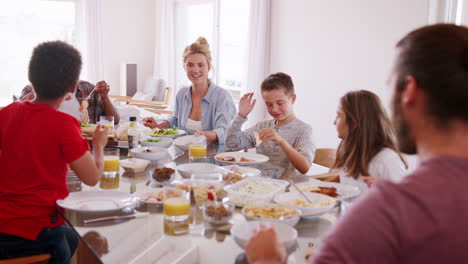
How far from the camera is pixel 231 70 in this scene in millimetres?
7188

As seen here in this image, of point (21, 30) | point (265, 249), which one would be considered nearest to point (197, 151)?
point (265, 249)

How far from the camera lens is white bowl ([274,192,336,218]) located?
58.4 inches

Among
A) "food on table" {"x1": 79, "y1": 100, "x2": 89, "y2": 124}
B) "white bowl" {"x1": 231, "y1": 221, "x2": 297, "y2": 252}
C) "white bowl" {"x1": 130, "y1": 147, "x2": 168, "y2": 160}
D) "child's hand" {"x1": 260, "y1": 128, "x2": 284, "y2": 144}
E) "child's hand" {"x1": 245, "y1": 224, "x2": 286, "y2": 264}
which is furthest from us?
"food on table" {"x1": 79, "y1": 100, "x2": 89, "y2": 124}

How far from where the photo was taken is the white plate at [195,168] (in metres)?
2.04

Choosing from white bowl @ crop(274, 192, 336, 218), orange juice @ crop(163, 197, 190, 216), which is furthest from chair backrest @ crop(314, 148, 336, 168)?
orange juice @ crop(163, 197, 190, 216)

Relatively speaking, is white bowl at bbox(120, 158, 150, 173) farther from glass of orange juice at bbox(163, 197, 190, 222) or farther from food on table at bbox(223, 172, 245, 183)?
glass of orange juice at bbox(163, 197, 190, 222)

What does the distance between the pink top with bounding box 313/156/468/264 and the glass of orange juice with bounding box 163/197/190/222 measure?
763 millimetres

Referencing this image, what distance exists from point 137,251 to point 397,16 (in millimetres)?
3495

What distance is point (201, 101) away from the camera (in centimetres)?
331

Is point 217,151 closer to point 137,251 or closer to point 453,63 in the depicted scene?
point 137,251

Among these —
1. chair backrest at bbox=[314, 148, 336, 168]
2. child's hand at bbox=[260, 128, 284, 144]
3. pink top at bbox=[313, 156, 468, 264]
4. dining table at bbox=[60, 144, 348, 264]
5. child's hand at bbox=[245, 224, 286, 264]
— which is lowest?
chair backrest at bbox=[314, 148, 336, 168]

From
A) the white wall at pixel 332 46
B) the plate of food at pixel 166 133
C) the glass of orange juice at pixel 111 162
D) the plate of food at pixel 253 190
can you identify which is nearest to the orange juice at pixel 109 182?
the glass of orange juice at pixel 111 162

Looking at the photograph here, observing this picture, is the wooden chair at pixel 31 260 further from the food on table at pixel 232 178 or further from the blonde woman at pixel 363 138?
the blonde woman at pixel 363 138

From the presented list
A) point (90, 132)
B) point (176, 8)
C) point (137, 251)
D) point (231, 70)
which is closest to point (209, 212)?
point (137, 251)
